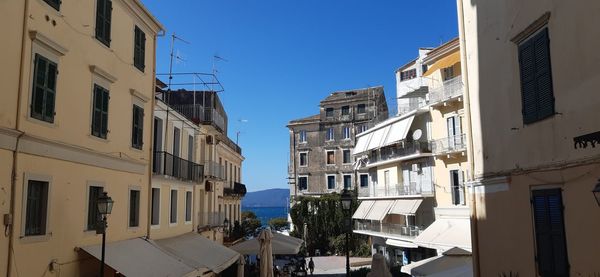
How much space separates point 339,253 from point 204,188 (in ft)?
91.2

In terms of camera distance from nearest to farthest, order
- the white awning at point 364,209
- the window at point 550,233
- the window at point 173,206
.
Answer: the window at point 550,233, the window at point 173,206, the white awning at point 364,209

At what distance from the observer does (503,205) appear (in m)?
10.0

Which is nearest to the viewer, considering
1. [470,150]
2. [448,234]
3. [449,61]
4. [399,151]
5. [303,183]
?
[470,150]

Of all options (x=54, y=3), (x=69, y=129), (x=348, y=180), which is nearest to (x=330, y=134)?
(x=348, y=180)

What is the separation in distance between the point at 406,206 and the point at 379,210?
15.2 ft

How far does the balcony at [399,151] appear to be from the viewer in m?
36.2

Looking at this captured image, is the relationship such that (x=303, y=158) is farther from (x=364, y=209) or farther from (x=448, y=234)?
(x=448, y=234)

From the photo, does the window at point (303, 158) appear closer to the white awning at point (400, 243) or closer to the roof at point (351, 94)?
the roof at point (351, 94)

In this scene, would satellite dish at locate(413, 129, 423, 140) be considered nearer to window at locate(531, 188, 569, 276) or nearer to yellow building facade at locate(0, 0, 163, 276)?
yellow building facade at locate(0, 0, 163, 276)

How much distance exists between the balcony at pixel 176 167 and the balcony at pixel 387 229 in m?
17.0

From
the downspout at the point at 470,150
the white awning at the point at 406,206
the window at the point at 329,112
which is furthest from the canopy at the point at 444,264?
the window at the point at 329,112

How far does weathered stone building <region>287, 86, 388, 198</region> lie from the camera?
2484 inches

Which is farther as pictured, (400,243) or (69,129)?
(400,243)

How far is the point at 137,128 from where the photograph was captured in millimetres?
17250
